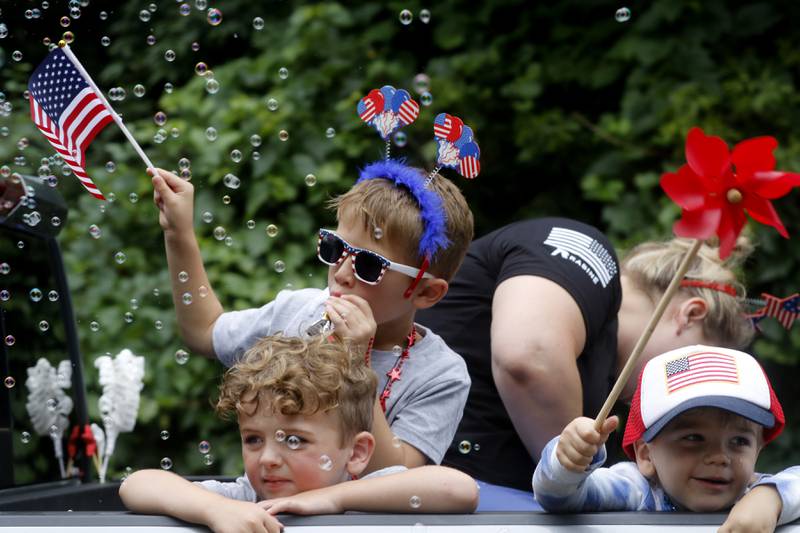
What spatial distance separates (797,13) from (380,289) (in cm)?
366

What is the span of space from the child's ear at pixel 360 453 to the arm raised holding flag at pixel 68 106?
27.5 inches

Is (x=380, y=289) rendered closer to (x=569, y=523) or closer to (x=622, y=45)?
(x=569, y=523)

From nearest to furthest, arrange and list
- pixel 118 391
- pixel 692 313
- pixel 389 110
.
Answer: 1. pixel 389 110
2. pixel 692 313
3. pixel 118 391

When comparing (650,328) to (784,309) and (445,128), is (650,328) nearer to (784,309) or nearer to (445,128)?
(445,128)

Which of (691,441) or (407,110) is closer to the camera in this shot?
(691,441)

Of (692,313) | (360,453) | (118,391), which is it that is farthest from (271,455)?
(692,313)

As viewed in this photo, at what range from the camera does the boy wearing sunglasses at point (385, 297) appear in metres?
2.35

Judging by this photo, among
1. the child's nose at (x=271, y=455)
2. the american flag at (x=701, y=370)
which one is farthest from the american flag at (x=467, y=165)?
the child's nose at (x=271, y=455)

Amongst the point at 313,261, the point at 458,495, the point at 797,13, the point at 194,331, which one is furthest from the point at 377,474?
the point at 797,13

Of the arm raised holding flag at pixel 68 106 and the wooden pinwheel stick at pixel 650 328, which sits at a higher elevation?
the arm raised holding flag at pixel 68 106

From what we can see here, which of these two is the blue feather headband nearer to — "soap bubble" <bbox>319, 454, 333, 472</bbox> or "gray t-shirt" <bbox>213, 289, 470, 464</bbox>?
"gray t-shirt" <bbox>213, 289, 470, 464</bbox>

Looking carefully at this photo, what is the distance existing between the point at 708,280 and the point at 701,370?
104 cm

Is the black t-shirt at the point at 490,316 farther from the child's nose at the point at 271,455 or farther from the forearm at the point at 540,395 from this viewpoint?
the child's nose at the point at 271,455

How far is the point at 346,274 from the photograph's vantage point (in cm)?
238
